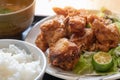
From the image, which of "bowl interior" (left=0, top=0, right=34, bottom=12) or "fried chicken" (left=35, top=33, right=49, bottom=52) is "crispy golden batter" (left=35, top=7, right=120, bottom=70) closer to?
"fried chicken" (left=35, top=33, right=49, bottom=52)

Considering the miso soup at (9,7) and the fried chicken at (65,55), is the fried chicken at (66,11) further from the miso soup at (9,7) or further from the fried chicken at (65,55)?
the fried chicken at (65,55)

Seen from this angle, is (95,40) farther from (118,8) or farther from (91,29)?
(118,8)

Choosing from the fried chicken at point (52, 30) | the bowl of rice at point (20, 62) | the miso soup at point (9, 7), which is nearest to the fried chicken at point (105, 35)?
the fried chicken at point (52, 30)

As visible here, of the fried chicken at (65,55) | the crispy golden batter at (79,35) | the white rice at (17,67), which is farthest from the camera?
the crispy golden batter at (79,35)

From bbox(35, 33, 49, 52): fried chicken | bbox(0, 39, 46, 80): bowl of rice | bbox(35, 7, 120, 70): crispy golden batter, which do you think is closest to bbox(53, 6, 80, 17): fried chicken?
bbox(35, 7, 120, 70): crispy golden batter

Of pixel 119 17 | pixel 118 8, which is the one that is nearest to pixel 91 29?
pixel 119 17

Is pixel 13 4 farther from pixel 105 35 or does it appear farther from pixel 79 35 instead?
pixel 105 35
